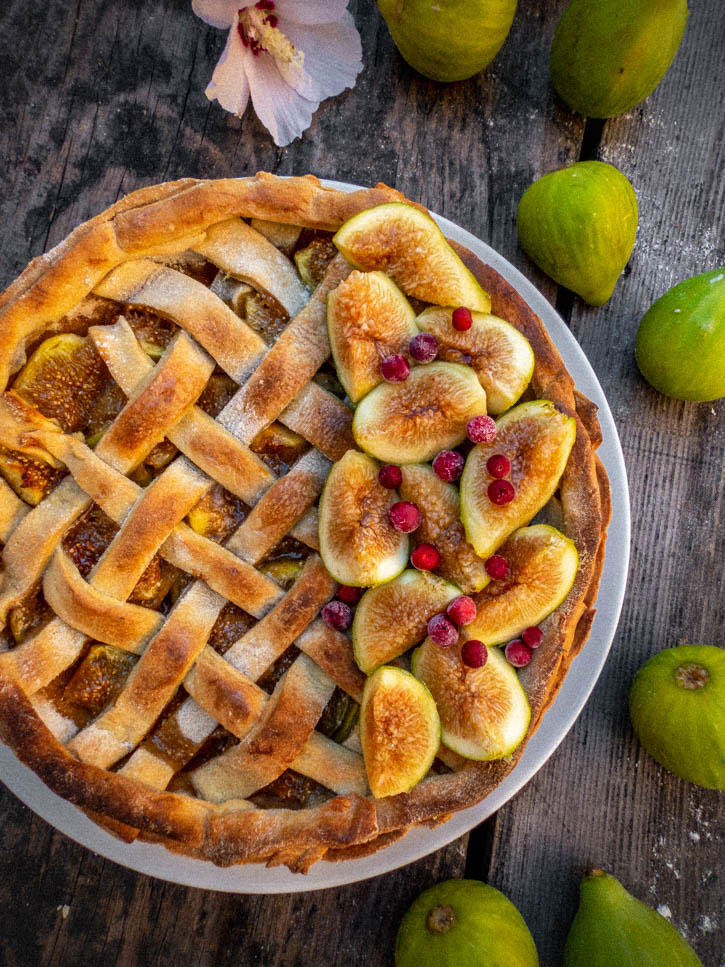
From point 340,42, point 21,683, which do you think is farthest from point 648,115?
point 21,683

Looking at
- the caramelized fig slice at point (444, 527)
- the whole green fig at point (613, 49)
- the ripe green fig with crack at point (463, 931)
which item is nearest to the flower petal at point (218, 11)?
the whole green fig at point (613, 49)

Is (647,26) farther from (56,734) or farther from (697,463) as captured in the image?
(56,734)

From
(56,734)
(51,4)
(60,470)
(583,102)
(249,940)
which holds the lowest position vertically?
(249,940)

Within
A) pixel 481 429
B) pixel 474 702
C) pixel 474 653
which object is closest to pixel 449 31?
pixel 481 429

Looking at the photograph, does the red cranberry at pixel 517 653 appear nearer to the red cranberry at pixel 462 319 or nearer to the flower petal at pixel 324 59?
the red cranberry at pixel 462 319

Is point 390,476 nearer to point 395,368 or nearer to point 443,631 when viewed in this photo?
point 395,368

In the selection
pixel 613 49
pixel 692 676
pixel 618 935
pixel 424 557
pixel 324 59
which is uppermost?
pixel 613 49

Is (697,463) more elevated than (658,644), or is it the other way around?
(697,463)
